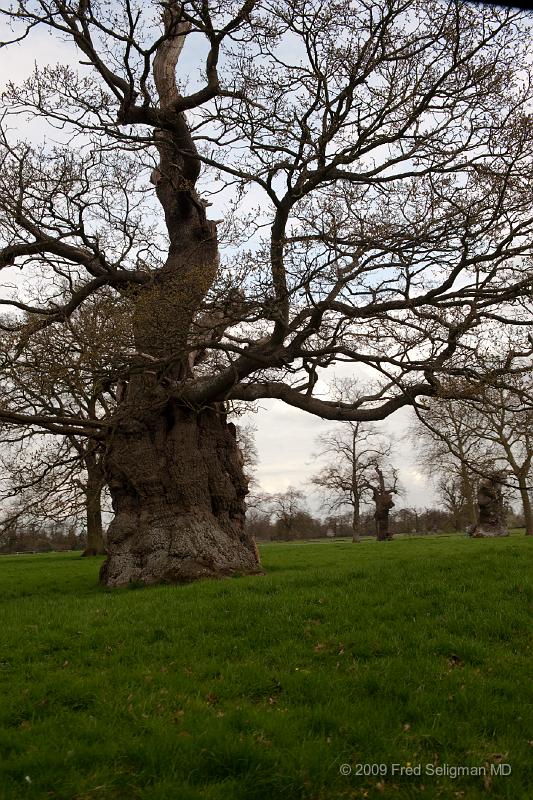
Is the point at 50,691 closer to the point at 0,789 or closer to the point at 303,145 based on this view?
the point at 0,789

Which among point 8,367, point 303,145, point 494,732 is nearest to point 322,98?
point 303,145

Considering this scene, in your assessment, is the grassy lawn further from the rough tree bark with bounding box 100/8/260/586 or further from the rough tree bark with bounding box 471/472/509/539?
the rough tree bark with bounding box 471/472/509/539

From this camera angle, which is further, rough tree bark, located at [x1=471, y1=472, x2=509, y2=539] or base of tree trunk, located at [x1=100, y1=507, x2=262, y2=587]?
rough tree bark, located at [x1=471, y1=472, x2=509, y2=539]

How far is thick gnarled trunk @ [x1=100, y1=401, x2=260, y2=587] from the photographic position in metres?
12.5

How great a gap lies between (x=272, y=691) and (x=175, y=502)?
7.59 m

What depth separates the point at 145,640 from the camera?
7438mm

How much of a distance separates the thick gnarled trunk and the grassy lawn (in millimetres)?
2670

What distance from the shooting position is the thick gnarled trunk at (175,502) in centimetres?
1251

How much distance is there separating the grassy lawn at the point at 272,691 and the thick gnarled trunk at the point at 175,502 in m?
2.67

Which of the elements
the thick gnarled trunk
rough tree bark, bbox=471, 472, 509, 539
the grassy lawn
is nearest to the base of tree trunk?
the thick gnarled trunk

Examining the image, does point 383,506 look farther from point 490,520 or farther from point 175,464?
point 175,464

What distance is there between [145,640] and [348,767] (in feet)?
11.8

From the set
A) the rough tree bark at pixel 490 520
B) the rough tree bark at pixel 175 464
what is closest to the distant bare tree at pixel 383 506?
the rough tree bark at pixel 490 520

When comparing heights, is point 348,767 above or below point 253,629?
below
